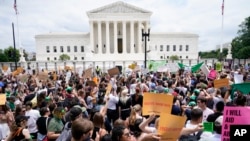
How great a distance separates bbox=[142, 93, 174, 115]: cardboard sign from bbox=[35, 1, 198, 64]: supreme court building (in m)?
59.6

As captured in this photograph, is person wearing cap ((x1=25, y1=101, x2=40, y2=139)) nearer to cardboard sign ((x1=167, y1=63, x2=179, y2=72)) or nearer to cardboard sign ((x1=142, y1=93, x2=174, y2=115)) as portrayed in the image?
cardboard sign ((x1=142, y1=93, x2=174, y2=115))

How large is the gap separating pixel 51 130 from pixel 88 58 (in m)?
63.0

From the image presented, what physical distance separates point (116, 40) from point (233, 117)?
70.5 m

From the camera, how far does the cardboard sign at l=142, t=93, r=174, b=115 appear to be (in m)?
4.52

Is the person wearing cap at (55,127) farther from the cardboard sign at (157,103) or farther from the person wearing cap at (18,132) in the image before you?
the cardboard sign at (157,103)

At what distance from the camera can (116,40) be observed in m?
72.9

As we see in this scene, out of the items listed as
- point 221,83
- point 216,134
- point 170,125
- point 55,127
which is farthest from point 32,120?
point 221,83

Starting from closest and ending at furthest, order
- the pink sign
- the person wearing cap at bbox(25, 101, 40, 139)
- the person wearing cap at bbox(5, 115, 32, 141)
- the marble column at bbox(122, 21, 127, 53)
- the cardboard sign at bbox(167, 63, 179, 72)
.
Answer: the pink sign → the person wearing cap at bbox(5, 115, 32, 141) → the person wearing cap at bbox(25, 101, 40, 139) → the cardboard sign at bbox(167, 63, 179, 72) → the marble column at bbox(122, 21, 127, 53)

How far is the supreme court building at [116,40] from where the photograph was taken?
235 feet

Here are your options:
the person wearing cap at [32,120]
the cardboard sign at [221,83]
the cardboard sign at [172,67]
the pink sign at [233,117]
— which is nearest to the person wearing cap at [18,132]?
the person wearing cap at [32,120]

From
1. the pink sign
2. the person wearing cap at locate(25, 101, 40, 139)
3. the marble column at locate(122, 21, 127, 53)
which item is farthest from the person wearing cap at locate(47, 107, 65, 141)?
the marble column at locate(122, 21, 127, 53)

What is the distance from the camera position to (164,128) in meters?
3.15

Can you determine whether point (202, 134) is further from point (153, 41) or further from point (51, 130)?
point (153, 41)

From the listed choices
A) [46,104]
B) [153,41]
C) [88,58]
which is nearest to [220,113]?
[46,104]
